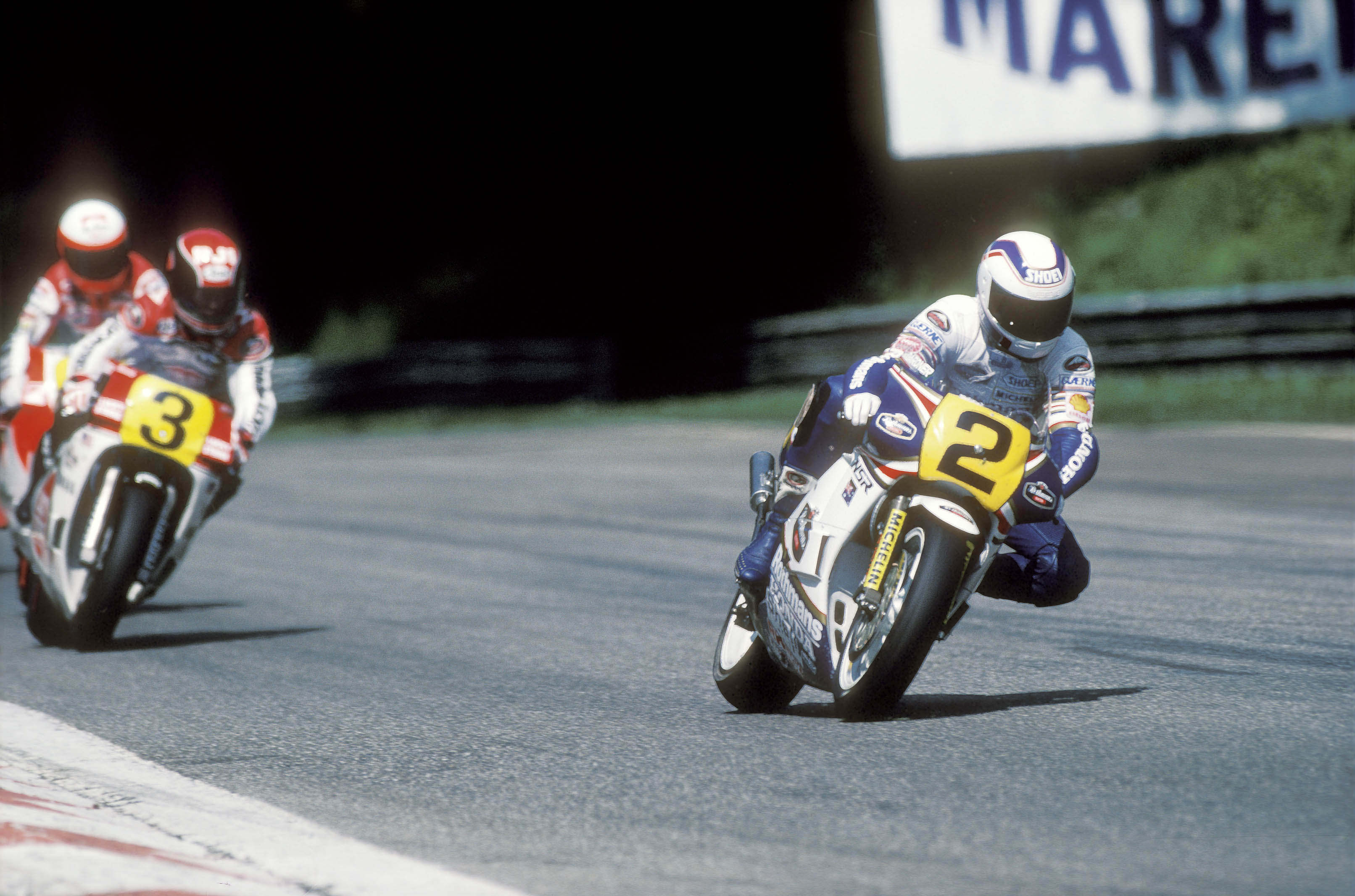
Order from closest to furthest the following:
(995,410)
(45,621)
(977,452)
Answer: (977,452), (995,410), (45,621)

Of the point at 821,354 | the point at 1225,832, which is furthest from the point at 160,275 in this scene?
the point at 821,354

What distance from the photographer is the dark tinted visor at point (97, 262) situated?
33.1 feet

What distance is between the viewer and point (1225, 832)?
454 cm

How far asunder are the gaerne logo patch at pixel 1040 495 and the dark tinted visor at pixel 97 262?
231 inches

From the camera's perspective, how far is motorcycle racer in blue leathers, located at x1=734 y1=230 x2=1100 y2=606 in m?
6.07

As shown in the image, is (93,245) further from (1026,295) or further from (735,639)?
(1026,295)

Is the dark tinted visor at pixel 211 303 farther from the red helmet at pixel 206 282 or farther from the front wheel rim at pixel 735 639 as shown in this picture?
the front wheel rim at pixel 735 639

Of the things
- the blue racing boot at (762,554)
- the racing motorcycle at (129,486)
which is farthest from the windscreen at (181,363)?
the blue racing boot at (762,554)

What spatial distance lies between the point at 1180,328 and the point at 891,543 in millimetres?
17140

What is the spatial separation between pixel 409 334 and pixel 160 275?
23.3 metres

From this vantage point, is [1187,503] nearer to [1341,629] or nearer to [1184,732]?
[1341,629]

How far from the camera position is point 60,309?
10070 mm

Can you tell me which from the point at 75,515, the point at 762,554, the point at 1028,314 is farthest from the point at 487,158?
the point at 1028,314

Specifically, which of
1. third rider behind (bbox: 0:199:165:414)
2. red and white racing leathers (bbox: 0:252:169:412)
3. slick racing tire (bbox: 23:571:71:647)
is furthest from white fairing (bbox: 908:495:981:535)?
third rider behind (bbox: 0:199:165:414)
